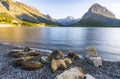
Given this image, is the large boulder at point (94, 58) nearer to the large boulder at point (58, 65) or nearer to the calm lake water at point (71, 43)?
the large boulder at point (58, 65)

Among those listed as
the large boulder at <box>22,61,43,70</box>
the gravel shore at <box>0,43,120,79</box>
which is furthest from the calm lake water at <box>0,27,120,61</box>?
the large boulder at <box>22,61,43,70</box>

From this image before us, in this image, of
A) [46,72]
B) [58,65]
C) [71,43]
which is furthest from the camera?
[71,43]

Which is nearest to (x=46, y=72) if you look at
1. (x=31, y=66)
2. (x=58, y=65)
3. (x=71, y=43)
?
(x=58, y=65)

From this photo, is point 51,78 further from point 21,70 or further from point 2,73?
point 2,73

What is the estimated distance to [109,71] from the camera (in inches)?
773

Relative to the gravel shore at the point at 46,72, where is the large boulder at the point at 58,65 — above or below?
above

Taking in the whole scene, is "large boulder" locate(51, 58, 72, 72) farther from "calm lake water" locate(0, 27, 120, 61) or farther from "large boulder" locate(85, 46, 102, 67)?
"calm lake water" locate(0, 27, 120, 61)

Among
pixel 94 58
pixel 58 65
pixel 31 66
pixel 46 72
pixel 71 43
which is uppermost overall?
pixel 94 58

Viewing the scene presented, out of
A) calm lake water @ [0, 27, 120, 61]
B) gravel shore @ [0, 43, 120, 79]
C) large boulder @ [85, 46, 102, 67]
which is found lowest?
calm lake water @ [0, 27, 120, 61]

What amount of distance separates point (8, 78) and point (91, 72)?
29.3ft

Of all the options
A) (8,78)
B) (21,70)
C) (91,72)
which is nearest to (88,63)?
(91,72)

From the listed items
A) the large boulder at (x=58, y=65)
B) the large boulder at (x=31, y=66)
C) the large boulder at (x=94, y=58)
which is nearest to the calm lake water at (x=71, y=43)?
the large boulder at (x=94, y=58)

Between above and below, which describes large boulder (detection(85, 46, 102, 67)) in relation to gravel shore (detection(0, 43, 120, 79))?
above

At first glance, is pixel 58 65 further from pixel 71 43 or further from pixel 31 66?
pixel 71 43
